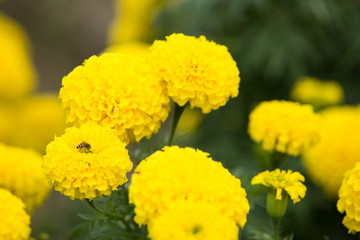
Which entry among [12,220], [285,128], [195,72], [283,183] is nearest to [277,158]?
[285,128]

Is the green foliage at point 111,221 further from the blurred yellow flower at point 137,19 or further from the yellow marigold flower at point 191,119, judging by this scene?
the blurred yellow flower at point 137,19

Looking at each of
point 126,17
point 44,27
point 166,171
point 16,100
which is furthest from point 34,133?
point 44,27

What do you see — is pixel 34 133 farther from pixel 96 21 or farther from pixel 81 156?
pixel 96 21

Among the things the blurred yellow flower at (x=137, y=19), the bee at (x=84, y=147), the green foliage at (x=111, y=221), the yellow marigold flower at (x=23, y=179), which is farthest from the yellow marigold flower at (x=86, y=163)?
the blurred yellow flower at (x=137, y=19)

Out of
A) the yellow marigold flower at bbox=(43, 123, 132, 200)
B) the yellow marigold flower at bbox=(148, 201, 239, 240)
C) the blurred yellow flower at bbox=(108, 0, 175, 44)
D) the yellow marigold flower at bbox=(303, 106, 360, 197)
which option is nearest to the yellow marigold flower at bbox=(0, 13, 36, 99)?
the blurred yellow flower at bbox=(108, 0, 175, 44)

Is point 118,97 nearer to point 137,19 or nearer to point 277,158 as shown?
point 277,158

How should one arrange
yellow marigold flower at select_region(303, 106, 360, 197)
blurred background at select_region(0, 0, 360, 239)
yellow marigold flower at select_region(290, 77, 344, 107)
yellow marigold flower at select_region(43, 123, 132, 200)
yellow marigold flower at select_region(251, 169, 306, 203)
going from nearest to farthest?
yellow marigold flower at select_region(43, 123, 132, 200), yellow marigold flower at select_region(251, 169, 306, 203), yellow marigold flower at select_region(303, 106, 360, 197), yellow marigold flower at select_region(290, 77, 344, 107), blurred background at select_region(0, 0, 360, 239)

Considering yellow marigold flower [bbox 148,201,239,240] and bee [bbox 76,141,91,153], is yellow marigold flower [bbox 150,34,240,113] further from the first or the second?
yellow marigold flower [bbox 148,201,239,240]
